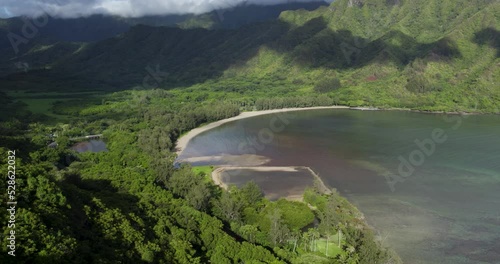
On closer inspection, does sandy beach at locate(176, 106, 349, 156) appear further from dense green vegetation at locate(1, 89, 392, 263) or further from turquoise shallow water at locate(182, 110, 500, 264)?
dense green vegetation at locate(1, 89, 392, 263)

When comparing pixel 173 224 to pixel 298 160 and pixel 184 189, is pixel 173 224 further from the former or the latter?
pixel 298 160

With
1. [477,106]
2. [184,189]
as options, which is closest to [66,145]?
[184,189]

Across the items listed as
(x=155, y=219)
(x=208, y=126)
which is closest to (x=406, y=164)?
(x=155, y=219)

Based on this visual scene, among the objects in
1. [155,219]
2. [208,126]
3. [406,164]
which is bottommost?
[155,219]

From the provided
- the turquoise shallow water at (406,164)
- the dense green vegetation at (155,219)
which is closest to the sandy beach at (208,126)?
the turquoise shallow water at (406,164)

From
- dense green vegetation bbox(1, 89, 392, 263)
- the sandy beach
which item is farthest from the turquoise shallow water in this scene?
dense green vegetation bbox(1, 89, 392, 263)

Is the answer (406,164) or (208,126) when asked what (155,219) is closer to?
(406,164)
